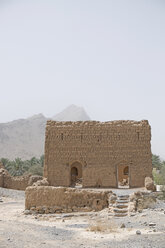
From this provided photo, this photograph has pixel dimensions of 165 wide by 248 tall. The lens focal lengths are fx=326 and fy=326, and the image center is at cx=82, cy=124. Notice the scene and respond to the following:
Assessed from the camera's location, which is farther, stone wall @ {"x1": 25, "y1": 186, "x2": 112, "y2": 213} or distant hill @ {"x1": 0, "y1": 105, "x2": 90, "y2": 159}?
distant hill @ {"x1": 0, "y1": 105, "x2": 90, "y2": 159}

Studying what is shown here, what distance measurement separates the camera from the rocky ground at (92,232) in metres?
9.43

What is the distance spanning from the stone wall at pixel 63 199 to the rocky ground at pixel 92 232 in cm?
107

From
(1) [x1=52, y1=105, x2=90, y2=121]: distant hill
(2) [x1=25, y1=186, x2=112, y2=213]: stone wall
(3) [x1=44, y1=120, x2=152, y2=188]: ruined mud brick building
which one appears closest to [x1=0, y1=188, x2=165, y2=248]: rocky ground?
(2) [x1=25, y1=186, x2=112, y2=213]: stone wall

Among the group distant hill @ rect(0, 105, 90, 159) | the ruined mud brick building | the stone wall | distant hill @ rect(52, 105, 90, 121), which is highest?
distant hill @ rect(52, 105, 90, 121)

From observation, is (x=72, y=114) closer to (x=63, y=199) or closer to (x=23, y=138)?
(x=23, y=138)

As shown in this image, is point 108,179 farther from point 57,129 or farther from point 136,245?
point 136,245

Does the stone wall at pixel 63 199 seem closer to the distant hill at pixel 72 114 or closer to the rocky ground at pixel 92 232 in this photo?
the rocky ground at pixel 92 232

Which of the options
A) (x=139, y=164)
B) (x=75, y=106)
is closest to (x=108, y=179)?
(x=139, y=164)

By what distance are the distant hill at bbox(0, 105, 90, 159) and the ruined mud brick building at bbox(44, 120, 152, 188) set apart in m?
68.2

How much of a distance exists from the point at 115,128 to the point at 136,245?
44.3 ft

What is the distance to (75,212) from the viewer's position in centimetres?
1653

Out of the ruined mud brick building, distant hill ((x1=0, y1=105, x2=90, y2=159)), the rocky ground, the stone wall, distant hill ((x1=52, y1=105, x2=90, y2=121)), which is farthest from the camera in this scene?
distant hill ((x1=52, y1=105, x2=90, y2=121))

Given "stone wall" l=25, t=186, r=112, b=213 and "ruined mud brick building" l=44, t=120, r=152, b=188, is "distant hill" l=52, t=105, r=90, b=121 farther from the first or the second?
"stone wall" l=25, t=186, r=112, b=213

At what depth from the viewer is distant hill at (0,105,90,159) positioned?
302 feet
